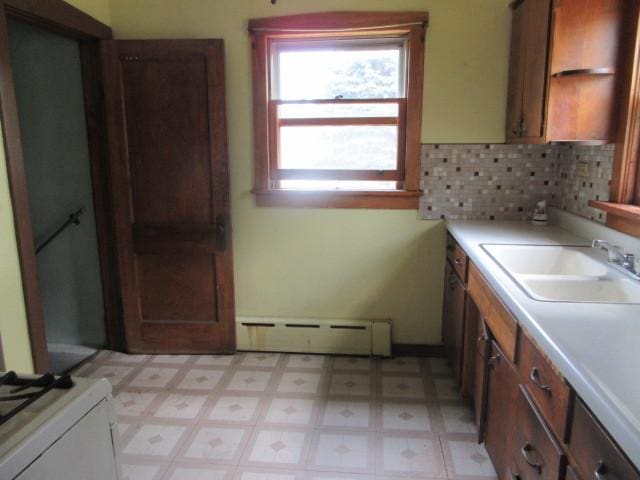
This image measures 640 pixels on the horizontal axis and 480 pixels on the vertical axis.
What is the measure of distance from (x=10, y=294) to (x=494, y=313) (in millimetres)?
2089

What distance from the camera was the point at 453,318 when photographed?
8.77 ft

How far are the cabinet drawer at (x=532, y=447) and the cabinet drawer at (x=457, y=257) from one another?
35.1 inches

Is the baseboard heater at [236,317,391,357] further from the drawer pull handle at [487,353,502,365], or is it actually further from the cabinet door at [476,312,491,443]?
the drawer pull handle at [487,353,502,365]

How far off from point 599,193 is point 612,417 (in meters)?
1.70

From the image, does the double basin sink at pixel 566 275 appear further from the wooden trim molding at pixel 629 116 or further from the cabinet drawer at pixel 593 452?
the cabinet drawer at pixel 593 452

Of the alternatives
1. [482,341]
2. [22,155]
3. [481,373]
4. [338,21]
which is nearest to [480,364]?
→ [481,373]

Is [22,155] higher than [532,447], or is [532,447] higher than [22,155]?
[22,155]

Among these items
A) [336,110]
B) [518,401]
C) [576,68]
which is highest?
[576,68]

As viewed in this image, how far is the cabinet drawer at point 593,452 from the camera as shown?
89 centimetres

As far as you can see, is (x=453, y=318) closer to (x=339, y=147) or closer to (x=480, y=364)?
(x=480, y=364)

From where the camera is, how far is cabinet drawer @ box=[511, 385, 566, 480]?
1.23 m

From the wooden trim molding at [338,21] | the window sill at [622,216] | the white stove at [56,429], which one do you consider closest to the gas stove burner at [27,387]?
the white stove at [56,429]

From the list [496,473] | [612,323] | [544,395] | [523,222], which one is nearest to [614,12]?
[523,222]

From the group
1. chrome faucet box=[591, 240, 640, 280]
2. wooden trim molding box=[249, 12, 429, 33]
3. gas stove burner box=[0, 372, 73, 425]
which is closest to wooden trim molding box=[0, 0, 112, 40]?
wooden trim molding box=[249, 12, 429, 33]
